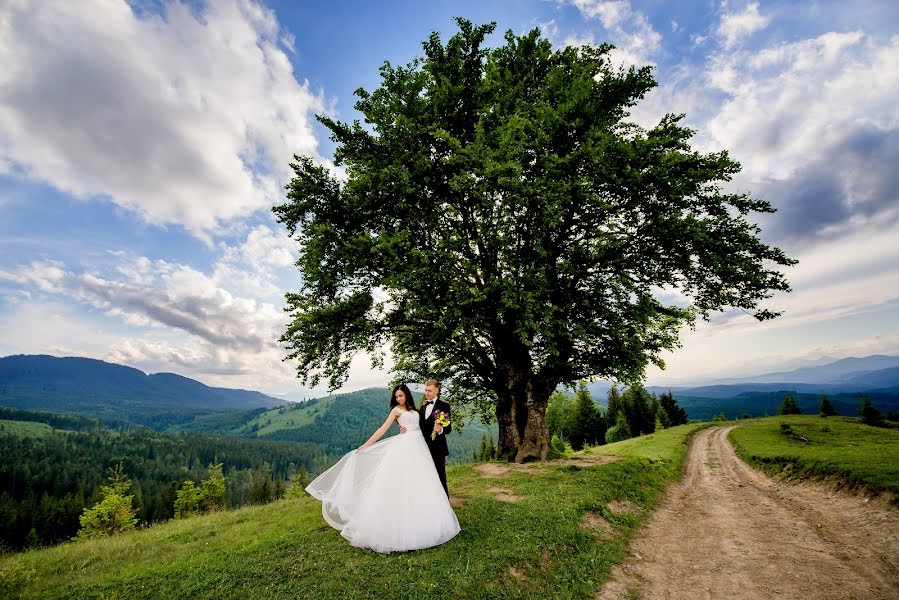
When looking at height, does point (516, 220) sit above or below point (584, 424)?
above

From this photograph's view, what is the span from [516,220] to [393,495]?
12.7 meters

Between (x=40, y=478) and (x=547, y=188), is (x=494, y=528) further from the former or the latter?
(x=40, y=478)

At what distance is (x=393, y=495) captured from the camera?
8.73m

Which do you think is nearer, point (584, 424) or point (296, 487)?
point (296, 487)

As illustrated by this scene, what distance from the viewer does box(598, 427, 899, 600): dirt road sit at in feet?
24.7

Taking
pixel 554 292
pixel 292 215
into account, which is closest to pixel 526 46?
pixel 554 292

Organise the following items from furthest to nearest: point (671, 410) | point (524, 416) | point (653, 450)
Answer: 1. point (671, 410)
2. point (653, 450)
3. point (524, 416)

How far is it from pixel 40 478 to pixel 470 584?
184811 mm

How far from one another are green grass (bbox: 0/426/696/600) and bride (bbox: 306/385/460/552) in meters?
0.31

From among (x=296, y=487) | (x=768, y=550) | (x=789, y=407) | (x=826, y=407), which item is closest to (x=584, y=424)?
(x=826, y=407)

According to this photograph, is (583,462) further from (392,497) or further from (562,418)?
(562,418)

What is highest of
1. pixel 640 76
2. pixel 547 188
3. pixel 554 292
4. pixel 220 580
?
pixel 640 76

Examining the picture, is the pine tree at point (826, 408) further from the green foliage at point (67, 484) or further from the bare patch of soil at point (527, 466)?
the green foliage at point (67, 484)

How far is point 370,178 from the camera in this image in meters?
16.0
